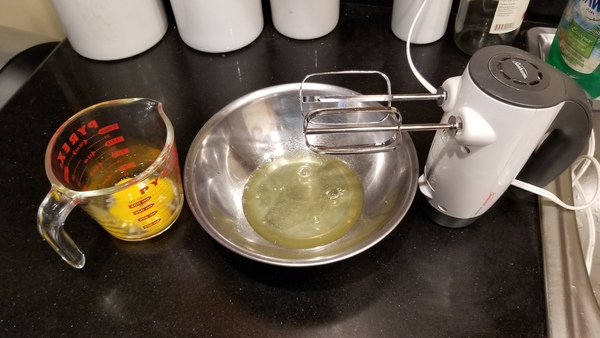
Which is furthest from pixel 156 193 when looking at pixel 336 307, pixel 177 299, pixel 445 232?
pixel 445 232

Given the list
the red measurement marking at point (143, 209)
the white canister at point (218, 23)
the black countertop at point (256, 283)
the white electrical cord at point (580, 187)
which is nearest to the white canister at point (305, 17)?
the white canister at point (218, 23)

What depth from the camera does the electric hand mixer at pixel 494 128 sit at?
0.37m

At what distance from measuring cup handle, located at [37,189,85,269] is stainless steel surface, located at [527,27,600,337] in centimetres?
49

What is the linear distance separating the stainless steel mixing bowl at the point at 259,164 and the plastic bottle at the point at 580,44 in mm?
290

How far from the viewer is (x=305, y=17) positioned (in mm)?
707

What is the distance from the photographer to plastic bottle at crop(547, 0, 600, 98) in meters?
0.56

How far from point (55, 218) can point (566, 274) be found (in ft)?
1.71

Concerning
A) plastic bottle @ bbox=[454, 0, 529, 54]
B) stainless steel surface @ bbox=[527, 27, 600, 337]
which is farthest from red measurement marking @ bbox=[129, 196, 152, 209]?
plastic bottle @ bbox=[454, 0, 529, 54]

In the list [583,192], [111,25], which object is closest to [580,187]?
[583,192]

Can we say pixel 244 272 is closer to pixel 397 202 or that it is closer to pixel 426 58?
pixel 397 202

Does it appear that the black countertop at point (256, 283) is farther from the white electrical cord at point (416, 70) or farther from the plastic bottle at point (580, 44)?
the plastic bottle at point (580, 44)

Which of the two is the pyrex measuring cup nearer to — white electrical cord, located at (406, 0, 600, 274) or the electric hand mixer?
the electric hand mixer

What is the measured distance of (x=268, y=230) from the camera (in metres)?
0.52

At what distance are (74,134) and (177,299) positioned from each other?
8.8 inches
